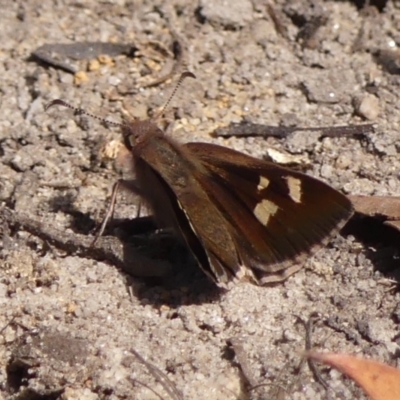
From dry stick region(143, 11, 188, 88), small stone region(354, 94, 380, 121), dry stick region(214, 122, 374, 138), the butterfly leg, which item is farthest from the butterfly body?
small stone region(354, 94, 380, 121)

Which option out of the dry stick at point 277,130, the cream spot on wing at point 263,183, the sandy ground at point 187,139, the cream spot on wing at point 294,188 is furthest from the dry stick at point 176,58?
the cream spot on wing at point 294,188

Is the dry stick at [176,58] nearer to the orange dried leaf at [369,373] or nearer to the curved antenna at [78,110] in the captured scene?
the curved antenna at [78,110]

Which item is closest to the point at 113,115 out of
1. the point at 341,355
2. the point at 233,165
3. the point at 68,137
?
the point at 68,137

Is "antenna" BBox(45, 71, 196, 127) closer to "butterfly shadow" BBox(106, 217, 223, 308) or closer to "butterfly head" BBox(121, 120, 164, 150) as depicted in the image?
"butterfly head" BBox(121, 120, 164, 150)

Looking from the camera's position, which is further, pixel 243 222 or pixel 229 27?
pixel 229 27

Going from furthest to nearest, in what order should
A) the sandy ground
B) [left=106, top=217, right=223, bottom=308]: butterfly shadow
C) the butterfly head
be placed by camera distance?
the butterfly head → [left=106, top=217, right=223, bottom=308]: butterfly shadow → the sandy ground

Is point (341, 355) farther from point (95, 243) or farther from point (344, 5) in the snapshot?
point (344, 5)

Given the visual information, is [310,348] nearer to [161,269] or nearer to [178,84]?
[161,269]

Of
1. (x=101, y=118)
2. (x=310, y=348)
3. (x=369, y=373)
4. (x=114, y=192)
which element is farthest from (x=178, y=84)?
(x=369, y=373)
